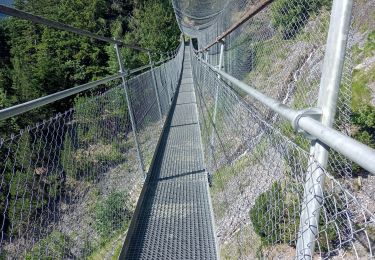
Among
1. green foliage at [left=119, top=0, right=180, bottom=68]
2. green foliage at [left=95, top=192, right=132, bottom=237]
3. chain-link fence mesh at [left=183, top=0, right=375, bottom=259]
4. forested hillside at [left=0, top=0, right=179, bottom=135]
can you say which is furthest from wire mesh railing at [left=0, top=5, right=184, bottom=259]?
green foliage at [left=119, top=0, right=180, bottom=68]

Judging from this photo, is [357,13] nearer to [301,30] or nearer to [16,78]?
[301,30]

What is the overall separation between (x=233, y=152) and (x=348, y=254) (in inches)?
49.3

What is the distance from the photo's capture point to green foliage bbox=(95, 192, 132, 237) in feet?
9.28

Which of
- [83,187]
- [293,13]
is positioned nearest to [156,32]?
[293,13]

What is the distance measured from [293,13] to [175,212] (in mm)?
2010

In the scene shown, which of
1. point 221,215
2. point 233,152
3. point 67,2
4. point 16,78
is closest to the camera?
point 221,215

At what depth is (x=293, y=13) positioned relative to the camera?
2.92 meters

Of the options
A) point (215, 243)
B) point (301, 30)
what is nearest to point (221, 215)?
point (215, 243)

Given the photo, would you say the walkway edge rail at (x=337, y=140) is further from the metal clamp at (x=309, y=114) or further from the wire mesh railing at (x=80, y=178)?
the wire mesh railing at (x=80, y=178)

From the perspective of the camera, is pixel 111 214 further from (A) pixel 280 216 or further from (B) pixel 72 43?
(B) pixel 72 43

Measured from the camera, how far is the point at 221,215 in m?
2.82

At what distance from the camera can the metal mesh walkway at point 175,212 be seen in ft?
8.01

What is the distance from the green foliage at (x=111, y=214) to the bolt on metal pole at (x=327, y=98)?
2.21 metres

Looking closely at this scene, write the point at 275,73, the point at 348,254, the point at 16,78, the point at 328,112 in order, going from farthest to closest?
the point at 16,78 < the point at 275,73 < the point at 348,254 < the point at 328,112
